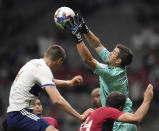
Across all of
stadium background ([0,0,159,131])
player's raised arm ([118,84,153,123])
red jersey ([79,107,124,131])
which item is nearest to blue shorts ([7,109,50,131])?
red jersey ([79,107,124,131])

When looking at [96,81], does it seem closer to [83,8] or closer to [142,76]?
[142,76]

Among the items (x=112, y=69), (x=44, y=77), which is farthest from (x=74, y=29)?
(x=44, y=77)

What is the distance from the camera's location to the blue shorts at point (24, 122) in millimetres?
6402

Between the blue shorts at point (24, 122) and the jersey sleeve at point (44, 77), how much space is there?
45cm

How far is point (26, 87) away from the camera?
255 inches

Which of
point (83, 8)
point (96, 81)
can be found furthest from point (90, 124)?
point (83, 8)

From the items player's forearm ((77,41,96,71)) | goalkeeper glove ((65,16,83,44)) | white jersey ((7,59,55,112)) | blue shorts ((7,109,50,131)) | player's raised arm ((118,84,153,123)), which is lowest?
player's raised arm ((118,84,153,123))

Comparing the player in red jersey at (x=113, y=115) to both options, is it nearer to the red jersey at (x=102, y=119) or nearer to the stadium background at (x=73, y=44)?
the red jersey at (x=102, y=119)

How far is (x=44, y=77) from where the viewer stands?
251 inches

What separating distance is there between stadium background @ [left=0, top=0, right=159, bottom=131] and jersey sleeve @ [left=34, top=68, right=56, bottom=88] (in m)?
6.86

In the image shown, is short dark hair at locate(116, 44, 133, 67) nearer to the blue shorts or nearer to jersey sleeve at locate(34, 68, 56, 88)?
jersey sleeve at locate(34, 68, 56, 88)

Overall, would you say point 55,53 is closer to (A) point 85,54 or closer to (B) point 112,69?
(A) point 85,54

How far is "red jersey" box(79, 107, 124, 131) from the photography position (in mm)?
6266

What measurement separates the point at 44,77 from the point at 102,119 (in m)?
0.94
